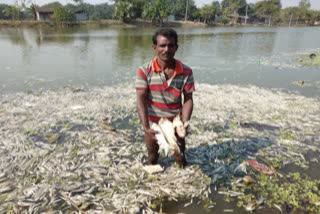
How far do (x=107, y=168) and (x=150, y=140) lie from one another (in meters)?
1.12

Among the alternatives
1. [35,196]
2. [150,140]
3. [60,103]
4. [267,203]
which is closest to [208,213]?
[267,203]

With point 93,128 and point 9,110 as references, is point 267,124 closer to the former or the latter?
point 93,128

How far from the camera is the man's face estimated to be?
3.41 m

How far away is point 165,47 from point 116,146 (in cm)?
279

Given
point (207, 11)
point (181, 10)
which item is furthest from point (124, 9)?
point (207, 11)

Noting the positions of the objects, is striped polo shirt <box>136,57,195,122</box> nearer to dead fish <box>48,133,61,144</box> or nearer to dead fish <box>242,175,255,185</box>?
dead fish <box>242,175,255,185</box>

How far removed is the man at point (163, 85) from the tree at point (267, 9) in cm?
11962

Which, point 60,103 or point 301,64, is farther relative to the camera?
point 301,64

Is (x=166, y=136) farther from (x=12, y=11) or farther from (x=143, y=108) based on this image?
(x=12, y=11)

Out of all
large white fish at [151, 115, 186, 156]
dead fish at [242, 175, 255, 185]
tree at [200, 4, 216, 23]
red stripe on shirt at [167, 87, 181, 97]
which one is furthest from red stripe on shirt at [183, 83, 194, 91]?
tree at [200, 4, 216, 23]

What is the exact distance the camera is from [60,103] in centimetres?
820

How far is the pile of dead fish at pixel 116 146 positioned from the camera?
3955 millimetres

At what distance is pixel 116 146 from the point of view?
5449mm

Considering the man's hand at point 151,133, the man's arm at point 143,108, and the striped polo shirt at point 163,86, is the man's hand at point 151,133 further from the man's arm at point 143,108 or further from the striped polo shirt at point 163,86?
the striped polo shirt at point 163,86
